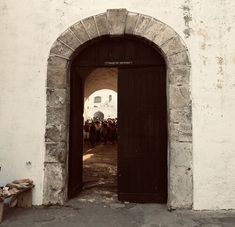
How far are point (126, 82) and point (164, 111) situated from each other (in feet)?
2.59

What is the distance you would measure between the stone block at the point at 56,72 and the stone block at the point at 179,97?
1717 mm

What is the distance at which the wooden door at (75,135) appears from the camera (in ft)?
16.8

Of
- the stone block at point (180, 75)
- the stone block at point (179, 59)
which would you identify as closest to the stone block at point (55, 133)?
the stone block at point (180, 75)

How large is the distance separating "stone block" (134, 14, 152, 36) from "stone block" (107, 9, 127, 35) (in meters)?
0.22

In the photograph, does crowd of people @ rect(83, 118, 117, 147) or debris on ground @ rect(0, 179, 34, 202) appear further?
crowd of people @ rect(83, 118, 117, 147)

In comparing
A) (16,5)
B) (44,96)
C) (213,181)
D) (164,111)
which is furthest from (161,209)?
(16,5)

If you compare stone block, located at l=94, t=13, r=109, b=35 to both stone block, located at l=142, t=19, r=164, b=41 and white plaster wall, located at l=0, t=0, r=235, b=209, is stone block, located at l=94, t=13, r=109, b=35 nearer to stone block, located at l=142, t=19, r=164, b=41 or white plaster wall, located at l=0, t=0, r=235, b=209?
white plaster wall, located at l=0, t=0, r=235, b=209

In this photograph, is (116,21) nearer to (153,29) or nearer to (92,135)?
(153,29)

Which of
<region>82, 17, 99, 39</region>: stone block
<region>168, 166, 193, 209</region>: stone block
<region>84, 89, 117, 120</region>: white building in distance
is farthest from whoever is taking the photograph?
<region>84, 89, 117, 120</region>: white building in distance

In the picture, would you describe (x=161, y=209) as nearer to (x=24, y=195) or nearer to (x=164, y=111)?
(x=164, y=111)

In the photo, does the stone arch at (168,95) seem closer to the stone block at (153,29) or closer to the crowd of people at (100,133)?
the stone block at (153,29)

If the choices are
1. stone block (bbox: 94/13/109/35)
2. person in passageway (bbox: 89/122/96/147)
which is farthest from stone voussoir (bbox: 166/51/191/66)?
person in passageway (bbox: 89/122/96/147)

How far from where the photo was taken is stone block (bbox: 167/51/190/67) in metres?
4.71

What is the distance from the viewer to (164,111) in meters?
4.96
